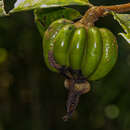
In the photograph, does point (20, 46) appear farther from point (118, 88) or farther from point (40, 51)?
point (118, 88)

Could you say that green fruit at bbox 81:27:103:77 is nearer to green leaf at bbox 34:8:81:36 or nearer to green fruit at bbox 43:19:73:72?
green fruit at bbox 43:19:73:72

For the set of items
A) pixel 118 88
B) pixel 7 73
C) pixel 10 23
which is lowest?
pixel 7 73

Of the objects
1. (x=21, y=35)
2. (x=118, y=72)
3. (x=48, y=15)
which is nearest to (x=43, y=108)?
(x=21, y=35)

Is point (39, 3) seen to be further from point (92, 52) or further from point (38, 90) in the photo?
point (38, 90)

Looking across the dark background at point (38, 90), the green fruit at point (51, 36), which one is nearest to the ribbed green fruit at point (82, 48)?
the green fruit at point (51, 36)

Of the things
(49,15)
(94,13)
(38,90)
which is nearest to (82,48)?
(94,13)

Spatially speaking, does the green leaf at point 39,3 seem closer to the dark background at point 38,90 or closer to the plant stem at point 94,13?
the plant stem at point 94,13
